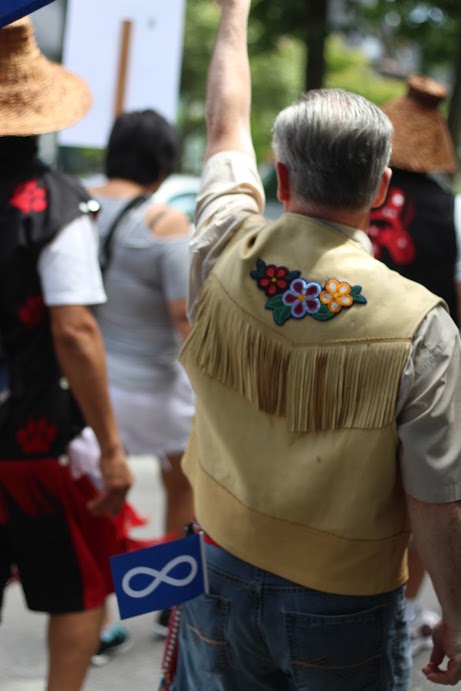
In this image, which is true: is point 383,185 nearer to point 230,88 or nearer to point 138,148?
point 230,88

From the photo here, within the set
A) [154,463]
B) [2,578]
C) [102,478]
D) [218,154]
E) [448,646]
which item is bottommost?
[154,463]

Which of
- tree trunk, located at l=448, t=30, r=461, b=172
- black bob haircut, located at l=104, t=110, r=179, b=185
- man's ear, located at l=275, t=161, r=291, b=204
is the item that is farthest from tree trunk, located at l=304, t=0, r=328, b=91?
man's ear, located at l=275, t=161, r=291, b=204

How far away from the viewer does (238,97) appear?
7.20 ft

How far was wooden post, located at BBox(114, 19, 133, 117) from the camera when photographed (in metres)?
4.73

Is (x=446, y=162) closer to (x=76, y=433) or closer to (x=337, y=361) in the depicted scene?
(x=76, y=433)

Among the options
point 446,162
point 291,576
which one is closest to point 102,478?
point 291,576

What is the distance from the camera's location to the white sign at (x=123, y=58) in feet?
15.3

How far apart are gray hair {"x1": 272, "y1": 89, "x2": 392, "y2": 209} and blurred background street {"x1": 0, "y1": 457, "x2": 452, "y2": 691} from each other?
6.43ft

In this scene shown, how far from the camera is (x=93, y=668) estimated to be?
3693mm

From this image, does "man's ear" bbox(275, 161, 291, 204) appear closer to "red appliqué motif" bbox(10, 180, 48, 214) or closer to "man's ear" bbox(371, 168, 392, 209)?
"man's ear" bbox(371, 168, 392, 209)

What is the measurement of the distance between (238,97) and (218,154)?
139mm

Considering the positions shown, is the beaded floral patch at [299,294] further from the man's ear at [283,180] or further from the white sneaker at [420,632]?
the white sneaker at [420,632]

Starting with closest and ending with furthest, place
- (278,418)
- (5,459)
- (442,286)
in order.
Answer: (278,418) < (5,459) < (442,286)

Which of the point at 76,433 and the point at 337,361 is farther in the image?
the point at 76,433
